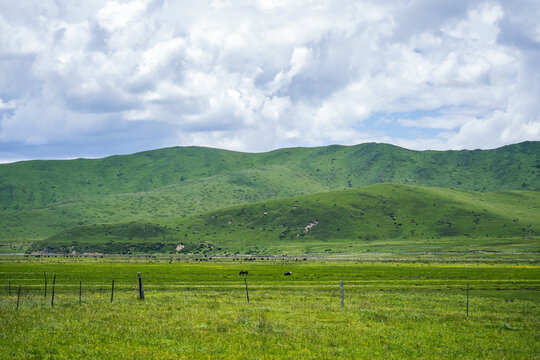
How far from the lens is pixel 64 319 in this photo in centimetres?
3080

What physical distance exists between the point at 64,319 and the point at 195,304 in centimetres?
1276

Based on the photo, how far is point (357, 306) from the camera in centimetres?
4091

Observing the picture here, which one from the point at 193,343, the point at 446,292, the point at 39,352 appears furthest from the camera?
the point at 446,292

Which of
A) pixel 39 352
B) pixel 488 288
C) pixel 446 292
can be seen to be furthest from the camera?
pixel 488 288

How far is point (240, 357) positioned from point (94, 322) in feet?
41.0

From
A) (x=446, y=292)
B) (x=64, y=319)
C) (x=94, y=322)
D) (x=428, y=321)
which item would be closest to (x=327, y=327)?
(x=428, y=321)

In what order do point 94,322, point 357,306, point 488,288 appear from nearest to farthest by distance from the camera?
point 94,322 < point 357,306 < point 488,288

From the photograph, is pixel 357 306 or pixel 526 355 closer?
pixel 526 355

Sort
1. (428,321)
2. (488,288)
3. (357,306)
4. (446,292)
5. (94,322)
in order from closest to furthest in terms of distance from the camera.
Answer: (94,322)
(428,321)
(357,306)
(446,292)
(488,288)

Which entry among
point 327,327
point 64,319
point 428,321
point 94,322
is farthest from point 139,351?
point 428,321

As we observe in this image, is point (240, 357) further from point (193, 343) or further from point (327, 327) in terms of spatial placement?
point (327, 327)

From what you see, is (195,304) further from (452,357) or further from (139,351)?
(452,357)

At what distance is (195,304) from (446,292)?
3344 cm

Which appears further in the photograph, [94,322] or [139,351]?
[94,322]
